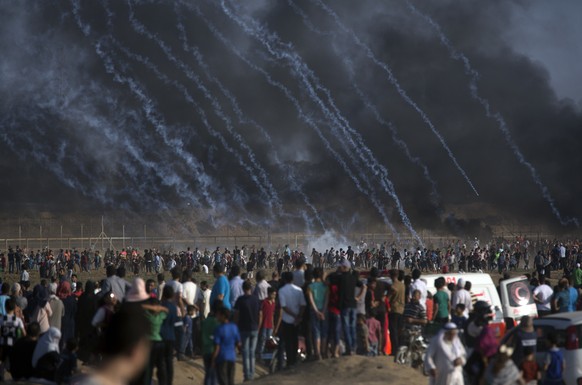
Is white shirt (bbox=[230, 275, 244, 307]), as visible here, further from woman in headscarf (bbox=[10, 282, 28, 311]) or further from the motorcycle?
woman in headscarf (bbox=[10, 282, 28, 311])

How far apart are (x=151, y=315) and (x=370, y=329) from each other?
540 centimetres

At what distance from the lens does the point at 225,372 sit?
541 inches

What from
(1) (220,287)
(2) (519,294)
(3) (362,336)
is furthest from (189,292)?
(2) (519,294)

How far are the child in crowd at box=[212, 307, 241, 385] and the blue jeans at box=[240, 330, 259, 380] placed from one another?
179 cm

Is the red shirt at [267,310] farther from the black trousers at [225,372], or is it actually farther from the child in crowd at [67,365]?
the child in crowd at [67,365]

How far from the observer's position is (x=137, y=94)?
12325cm

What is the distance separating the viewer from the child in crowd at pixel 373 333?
57.2ft

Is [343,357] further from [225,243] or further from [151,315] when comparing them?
[225,243]

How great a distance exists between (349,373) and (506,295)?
15.9 feet

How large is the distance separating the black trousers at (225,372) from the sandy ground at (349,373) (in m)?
1.03

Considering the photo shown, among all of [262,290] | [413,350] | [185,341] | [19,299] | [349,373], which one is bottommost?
[349,373]

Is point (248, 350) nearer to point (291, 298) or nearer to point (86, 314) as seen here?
point (291, 298)

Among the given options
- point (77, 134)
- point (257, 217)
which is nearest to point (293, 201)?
point (257, 217)

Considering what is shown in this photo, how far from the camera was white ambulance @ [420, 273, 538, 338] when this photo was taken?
18438mm
